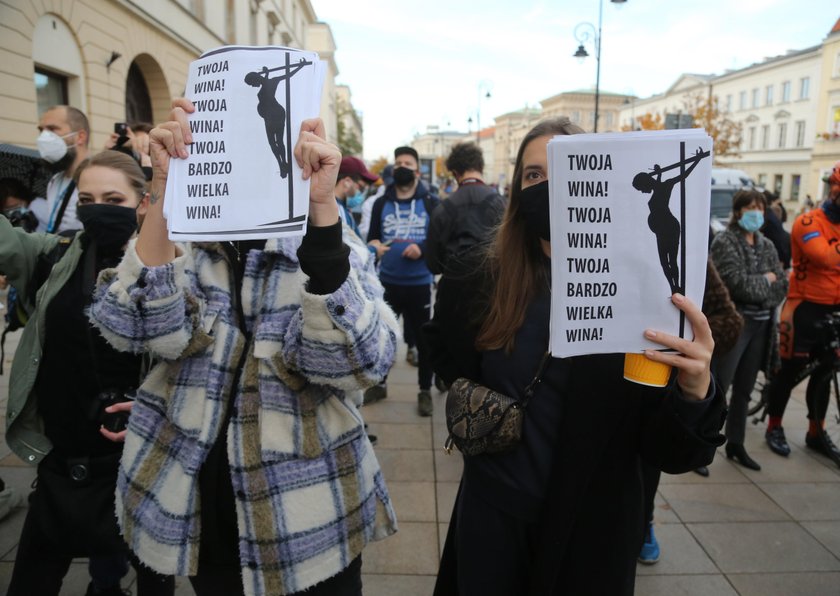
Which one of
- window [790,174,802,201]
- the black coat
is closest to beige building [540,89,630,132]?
window [790,174,802,201]

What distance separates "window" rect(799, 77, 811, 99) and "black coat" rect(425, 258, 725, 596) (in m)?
60.8

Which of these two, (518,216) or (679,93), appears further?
(679,93)

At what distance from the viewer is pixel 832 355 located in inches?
166

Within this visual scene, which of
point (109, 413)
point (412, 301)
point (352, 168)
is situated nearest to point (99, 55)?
point (352, 168)

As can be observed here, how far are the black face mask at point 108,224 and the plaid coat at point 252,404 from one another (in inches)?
21.1

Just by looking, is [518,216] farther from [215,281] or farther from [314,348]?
[215,281]

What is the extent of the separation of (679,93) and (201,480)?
7366cm

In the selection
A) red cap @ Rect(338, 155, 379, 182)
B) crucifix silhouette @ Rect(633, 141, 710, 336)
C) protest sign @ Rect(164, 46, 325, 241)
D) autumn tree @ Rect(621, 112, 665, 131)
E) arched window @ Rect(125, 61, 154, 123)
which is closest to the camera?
crucifix silhouette @ Rect(633, 141, 710, 336)

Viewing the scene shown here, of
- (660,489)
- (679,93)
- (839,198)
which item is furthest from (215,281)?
(679,93)

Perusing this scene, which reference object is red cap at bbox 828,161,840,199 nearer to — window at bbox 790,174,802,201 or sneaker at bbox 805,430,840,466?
sneaker at bbox 805,430,840,466

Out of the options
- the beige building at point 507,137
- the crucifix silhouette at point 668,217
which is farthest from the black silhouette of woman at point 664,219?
the beige building at point 507,137

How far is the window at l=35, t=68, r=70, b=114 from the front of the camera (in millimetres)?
9500

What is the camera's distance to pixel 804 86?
50.8m

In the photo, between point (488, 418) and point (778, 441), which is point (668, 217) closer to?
point (488, 418)
